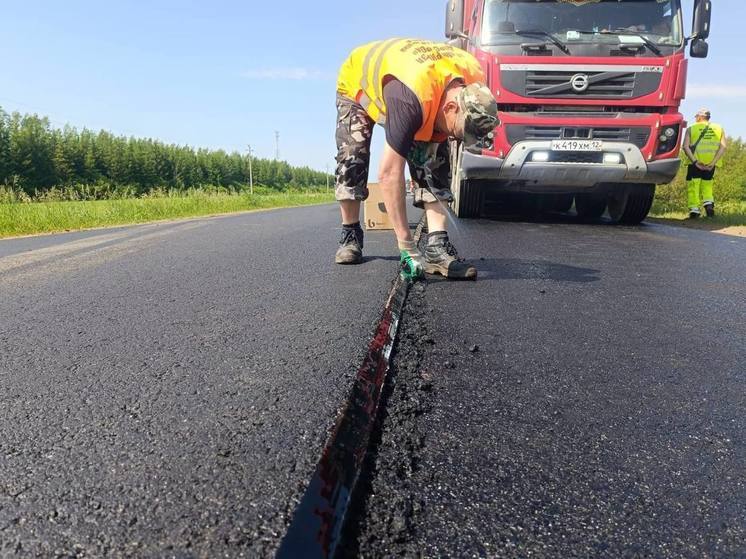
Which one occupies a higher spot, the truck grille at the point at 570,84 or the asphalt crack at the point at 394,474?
the truck grille at the point at 570,84

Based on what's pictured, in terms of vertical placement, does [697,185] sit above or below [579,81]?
below

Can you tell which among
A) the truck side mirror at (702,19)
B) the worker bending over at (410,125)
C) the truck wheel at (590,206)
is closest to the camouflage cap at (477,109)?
the worker bending over at (410,125)

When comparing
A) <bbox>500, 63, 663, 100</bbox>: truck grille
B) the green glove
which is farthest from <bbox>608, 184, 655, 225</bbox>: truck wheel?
the green glove

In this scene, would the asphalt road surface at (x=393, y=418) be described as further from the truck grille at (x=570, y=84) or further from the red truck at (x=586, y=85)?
the truck grille at (x=570, y=84)

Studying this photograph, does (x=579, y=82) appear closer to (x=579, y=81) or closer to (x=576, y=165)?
(x=579, y=81)

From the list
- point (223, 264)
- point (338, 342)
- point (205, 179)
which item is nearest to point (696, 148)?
point (223, 264)

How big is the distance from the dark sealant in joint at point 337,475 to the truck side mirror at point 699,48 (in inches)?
217

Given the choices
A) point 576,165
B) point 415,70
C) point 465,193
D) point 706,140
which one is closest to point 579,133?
point 576,165

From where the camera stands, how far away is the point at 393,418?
3.70 ft

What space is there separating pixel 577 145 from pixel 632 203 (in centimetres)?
143

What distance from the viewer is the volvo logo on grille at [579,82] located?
5.04 m

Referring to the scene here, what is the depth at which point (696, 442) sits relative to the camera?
108 centimetres

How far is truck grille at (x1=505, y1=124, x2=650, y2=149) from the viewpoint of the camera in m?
5.07

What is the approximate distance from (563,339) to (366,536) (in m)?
1.25
